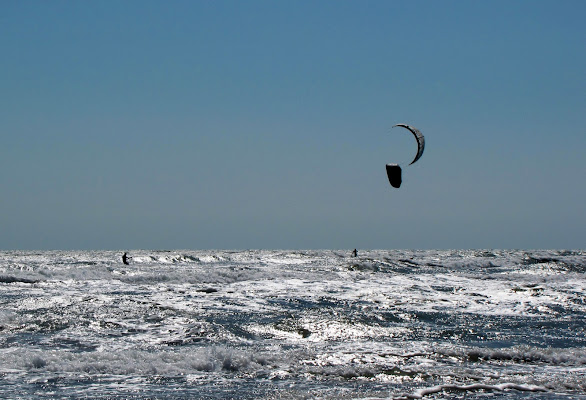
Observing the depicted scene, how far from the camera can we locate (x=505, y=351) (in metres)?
10.8

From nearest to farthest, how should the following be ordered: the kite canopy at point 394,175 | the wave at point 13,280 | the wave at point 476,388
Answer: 1. the wave at point 476,388
2. the kite canopy at point 394,175
3. the wave at point 13,280

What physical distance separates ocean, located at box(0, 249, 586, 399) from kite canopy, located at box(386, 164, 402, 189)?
133 inches

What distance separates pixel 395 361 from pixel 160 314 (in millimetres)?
7386

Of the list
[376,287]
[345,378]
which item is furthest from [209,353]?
[376,287]

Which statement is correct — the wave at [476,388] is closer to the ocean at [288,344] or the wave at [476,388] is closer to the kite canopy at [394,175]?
the ocean at [288,344]

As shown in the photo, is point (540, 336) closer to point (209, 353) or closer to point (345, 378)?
point (345, 378)

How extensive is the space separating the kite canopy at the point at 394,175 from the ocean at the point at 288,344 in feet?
11.0

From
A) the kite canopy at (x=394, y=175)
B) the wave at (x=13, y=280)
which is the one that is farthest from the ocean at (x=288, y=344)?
the kite canopy at (x=394, y=175)

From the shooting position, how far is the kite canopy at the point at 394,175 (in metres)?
13.5

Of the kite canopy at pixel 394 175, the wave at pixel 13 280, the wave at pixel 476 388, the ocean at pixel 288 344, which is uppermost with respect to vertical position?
the kite canopy at pixel 394 175

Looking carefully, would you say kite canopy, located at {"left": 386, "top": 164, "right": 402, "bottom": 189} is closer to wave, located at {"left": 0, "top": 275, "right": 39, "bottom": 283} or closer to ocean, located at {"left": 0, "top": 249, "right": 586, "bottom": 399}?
ocean, located at {"left": 0, "top": 249, "right": 586, "bottom": 399}

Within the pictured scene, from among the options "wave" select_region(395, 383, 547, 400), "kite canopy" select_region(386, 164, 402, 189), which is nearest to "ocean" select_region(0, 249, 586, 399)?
"wave" select_region(395, 383, 547, 400)

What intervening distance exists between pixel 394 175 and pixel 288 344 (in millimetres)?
4539

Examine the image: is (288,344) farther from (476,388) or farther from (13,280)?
(13,280)
